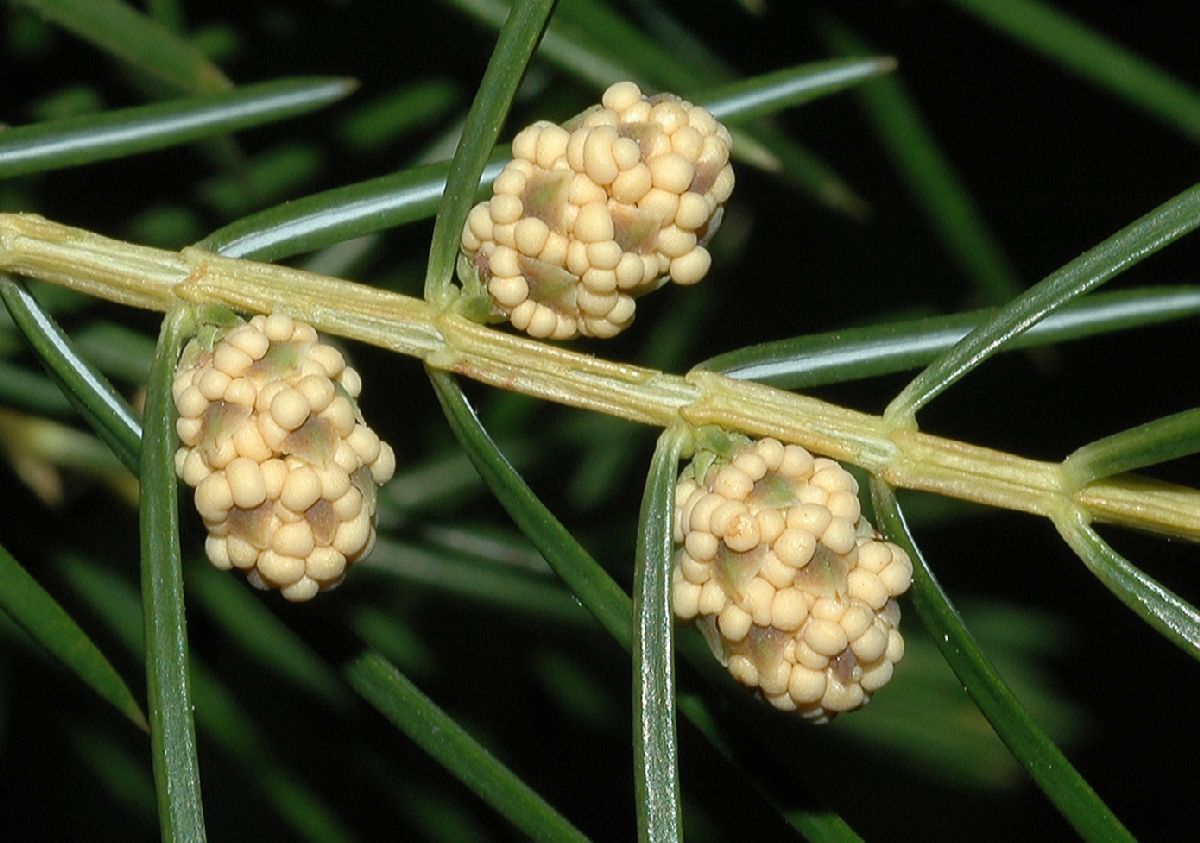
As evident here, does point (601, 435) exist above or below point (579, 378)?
above

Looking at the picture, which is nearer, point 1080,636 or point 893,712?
point 893,712

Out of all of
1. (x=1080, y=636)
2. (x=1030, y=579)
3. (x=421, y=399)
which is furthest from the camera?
(x=1030, y=579)

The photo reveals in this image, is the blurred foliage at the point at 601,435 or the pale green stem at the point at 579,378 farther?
the blurred foliage at the point at 601,435

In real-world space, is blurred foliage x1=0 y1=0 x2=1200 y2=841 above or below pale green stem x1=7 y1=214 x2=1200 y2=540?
above

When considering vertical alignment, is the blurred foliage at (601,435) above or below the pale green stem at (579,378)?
above

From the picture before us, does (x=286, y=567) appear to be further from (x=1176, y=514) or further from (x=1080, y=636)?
(x=1080, y=636)

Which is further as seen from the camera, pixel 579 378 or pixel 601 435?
pixel 601 435

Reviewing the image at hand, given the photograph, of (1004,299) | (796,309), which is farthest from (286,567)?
(796,309)

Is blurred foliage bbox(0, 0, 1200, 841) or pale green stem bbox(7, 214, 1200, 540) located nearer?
pale green stem bbox(7, 214, 1200, 540)
